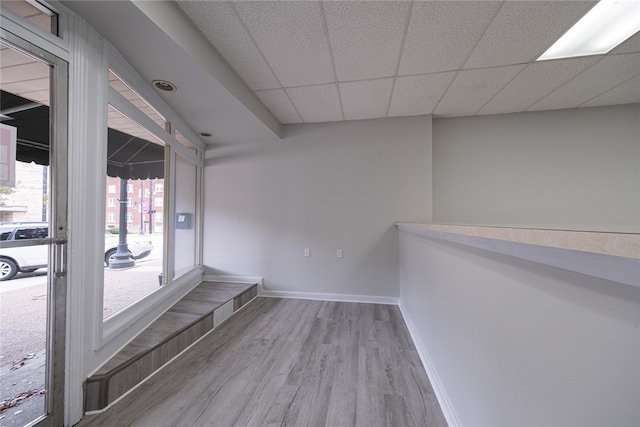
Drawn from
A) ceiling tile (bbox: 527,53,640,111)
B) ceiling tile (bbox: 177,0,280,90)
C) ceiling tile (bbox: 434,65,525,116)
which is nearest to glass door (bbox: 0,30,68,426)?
ceiling tile (bbox: 177,0,280,90)

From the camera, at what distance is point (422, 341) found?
1.87m

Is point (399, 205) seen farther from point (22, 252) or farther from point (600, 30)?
point (22, 252)

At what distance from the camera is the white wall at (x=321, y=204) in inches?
121

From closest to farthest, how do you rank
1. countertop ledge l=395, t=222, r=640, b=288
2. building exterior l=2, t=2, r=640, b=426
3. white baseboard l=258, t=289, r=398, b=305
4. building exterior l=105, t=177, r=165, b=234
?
countertop ledge l=395, t=222, r=640, b=288 < building exterior l=2, t=2, r=640, b=426 < building exterior l=105, t=177, r=165, b=234 < white baseboard l=258, t=289, r=398, b=305

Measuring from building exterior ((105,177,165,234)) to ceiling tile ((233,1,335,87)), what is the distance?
5.16 ft

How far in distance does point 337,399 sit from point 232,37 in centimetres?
274

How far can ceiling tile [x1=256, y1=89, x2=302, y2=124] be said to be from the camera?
2525 millimetres

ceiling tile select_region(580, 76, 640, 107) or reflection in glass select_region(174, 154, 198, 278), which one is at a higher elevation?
ceiling tile select_region(580, 76, 640, 107)

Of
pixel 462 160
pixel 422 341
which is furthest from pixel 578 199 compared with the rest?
pixel 422 341

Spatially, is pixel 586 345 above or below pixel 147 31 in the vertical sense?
below

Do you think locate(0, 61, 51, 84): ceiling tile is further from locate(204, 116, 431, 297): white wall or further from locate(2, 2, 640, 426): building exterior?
locate(204, 116, 431, 297): white wall

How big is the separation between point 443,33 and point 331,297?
10.1 feet

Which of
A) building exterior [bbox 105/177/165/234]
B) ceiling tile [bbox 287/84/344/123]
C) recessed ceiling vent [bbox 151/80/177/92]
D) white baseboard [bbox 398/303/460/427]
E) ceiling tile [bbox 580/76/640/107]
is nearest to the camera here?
white baseboard [bbox 398/303/460/427]

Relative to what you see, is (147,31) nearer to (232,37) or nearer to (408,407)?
(232,37)
